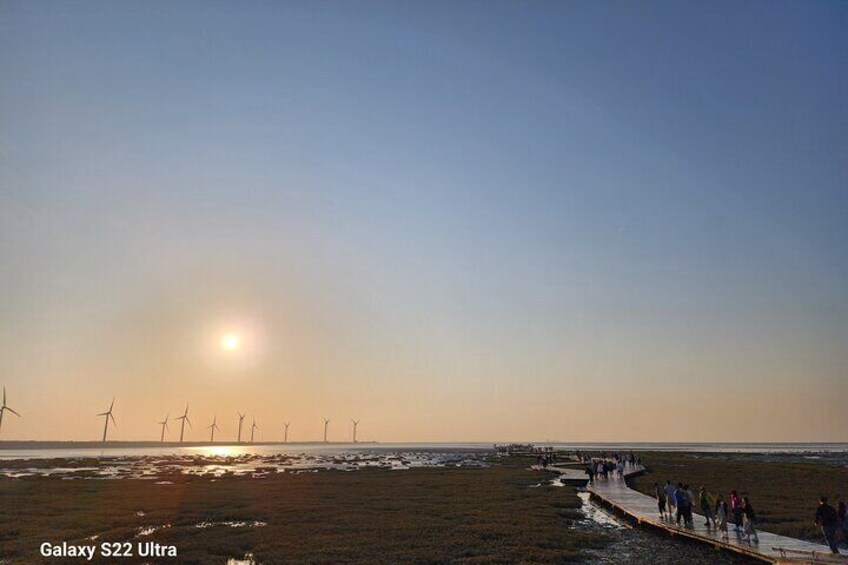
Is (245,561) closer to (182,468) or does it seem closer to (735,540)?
(735,540)

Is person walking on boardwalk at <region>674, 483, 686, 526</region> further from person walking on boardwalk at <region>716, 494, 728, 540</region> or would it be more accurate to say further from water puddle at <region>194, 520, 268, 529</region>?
water puddle at <region>194, 520, 268, 529</region>

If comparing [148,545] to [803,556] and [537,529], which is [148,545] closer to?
[537,529]

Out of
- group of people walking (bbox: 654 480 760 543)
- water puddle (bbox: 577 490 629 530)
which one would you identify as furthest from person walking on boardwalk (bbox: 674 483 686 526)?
water puddle (bbox: 577 490 629 530)

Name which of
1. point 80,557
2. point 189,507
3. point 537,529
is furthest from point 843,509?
point 189,507

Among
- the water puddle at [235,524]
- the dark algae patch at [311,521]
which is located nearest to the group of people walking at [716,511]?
the dark algae patch at [311,521]

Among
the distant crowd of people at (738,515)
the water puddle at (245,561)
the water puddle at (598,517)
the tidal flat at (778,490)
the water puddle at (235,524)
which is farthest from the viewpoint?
the water puddle at (235,524)

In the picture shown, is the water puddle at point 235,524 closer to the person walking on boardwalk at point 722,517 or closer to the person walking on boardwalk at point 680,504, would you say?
the person walking on boardwalk at point 680,504

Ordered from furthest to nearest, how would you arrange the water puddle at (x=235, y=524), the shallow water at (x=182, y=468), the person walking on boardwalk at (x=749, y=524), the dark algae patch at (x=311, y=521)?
the shallow water at (x=182, y=468), the water puddle at (x=235, y=524), the dark algae patch at (x=311, y=521), the person walking on boardwalk at (x=749, y=524)
